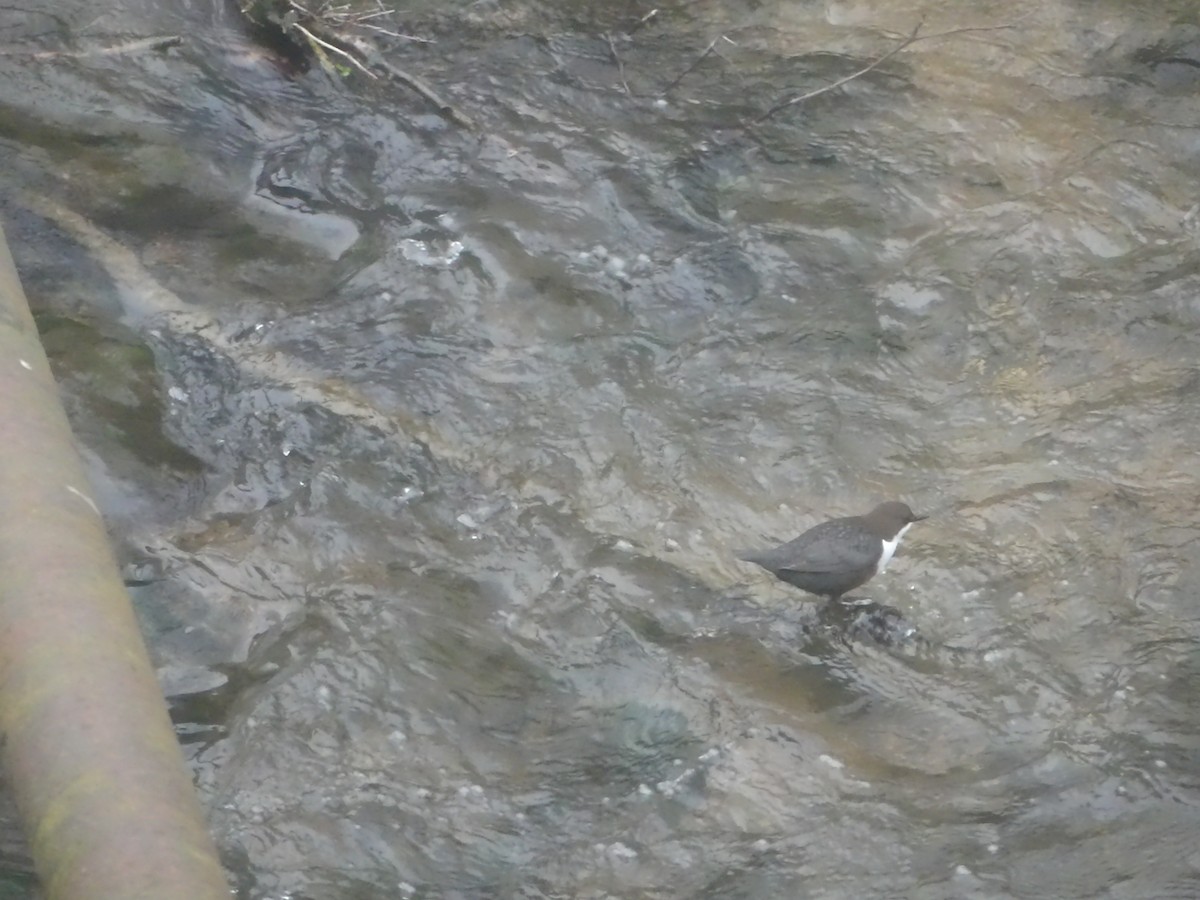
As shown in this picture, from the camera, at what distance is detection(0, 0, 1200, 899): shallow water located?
3.92m

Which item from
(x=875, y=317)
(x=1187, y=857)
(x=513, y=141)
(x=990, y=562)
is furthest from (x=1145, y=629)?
(x=513, y=141)

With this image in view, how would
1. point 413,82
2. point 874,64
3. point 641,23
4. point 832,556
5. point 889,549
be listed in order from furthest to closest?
point 641,23 < point 874,64 < point 413,82 < point 889,549 < point 832,556

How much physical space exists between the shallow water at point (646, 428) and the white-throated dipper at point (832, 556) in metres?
0.24

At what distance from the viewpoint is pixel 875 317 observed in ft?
19.6

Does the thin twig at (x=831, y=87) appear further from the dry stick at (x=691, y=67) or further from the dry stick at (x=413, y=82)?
the dry stick at (x=413, y=82)

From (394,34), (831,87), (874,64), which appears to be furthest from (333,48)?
(874,64)

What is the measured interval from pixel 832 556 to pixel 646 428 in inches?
44.1

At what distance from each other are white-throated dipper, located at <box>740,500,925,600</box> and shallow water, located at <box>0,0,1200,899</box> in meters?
0.24

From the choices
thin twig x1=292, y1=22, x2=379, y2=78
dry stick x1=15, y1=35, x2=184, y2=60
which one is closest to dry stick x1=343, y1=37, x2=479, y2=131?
thin twig x1=292, y1=22, x2=379, y2=78

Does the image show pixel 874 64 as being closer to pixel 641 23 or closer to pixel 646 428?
pixel 641 23

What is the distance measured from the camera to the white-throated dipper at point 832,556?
455 centimetres

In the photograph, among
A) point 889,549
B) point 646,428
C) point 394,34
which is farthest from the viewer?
point 394,34

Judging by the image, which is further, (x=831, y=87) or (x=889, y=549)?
(x=831, y=87)

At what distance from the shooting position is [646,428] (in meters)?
5.41
